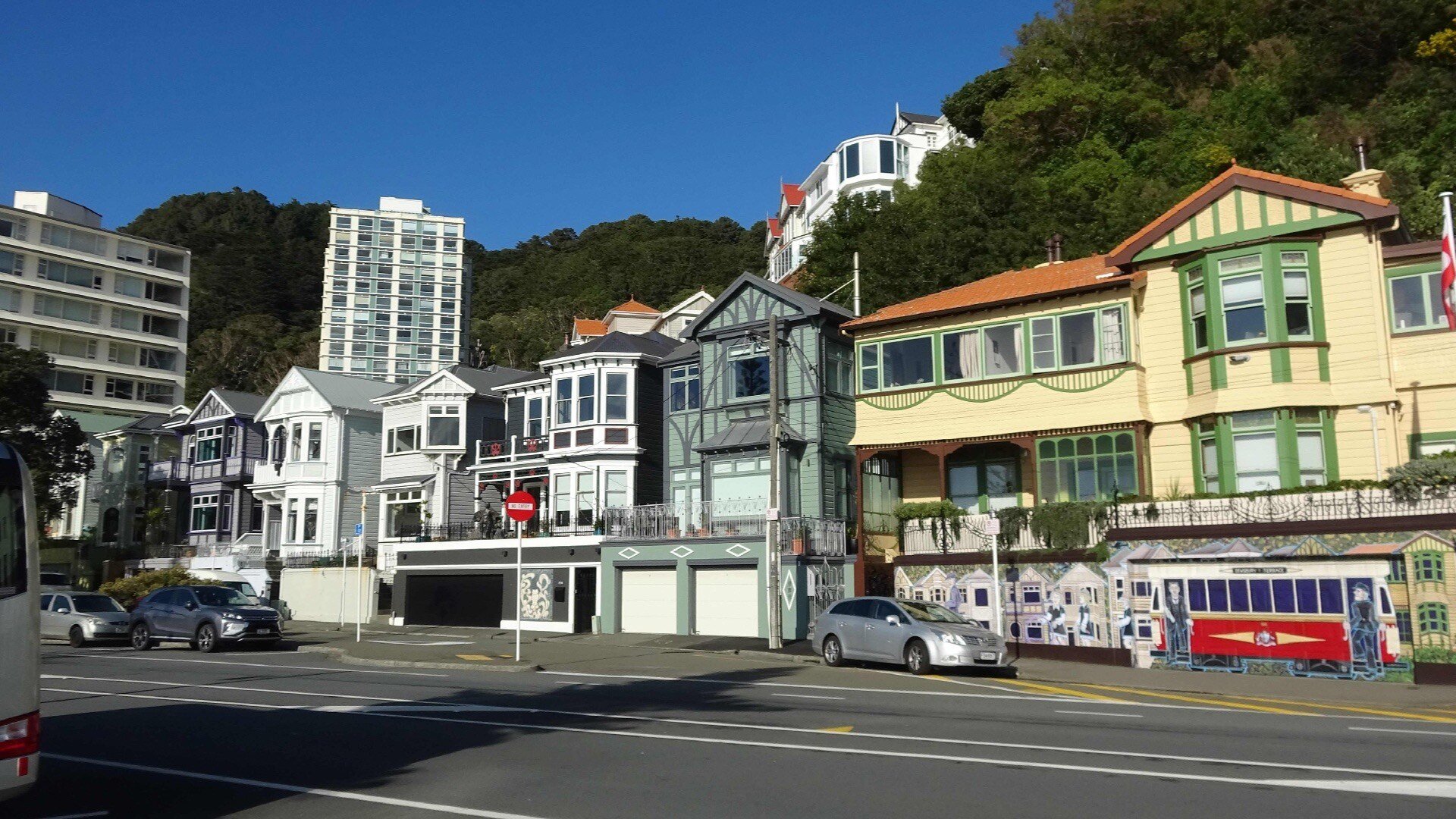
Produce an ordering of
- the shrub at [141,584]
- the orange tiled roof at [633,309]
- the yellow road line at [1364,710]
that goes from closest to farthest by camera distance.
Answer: the yellow road line at [1364,710] < the shrub at [141,584] < the orange tiled roof at [633,309]

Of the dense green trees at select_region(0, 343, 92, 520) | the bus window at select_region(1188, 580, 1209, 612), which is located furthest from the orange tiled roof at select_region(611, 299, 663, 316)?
the bus window at select_region(1188, 580, 1209, 612)

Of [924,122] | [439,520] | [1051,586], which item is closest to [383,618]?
[439,520]

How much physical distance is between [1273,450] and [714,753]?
18.2m

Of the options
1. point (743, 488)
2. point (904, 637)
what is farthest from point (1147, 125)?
point (904, 637)

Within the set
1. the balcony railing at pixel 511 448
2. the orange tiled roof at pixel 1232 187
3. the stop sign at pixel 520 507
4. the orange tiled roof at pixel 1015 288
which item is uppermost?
the orange tiled roof at pixel 1232 187

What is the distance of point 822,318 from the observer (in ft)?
110

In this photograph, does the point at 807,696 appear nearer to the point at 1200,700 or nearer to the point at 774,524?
the point at 1200,700

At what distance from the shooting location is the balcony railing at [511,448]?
134 feet

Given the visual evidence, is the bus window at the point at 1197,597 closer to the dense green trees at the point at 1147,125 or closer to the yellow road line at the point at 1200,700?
the yellow road line at the point at 1200,700

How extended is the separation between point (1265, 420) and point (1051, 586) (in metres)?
5.98

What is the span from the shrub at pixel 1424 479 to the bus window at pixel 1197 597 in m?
3.98

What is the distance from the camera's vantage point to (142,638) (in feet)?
95.6

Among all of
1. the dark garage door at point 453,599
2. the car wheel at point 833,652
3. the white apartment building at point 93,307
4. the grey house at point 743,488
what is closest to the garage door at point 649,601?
the grey house at point 743,488

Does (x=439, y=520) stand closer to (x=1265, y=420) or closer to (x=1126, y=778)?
(x=1265, y=420)
